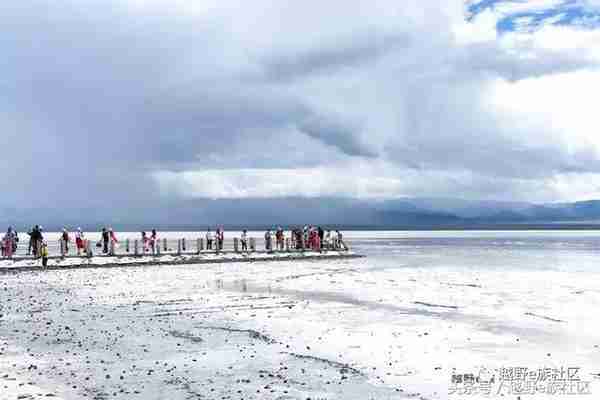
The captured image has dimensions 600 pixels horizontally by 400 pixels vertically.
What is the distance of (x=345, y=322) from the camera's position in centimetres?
1883

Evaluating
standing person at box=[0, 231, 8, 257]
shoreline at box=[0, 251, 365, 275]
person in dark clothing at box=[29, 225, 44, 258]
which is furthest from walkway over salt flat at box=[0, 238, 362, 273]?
standing person at box=[0, 231, 8, 257]

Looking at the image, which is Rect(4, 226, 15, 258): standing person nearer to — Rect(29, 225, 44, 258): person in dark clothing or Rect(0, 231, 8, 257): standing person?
Rect(0, 231, 8, 257): standing person

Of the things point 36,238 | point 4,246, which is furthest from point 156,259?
point 4,246

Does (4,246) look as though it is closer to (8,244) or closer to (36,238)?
(8,244)

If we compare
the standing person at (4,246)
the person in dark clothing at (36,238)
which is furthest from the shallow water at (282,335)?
the standing person at (4,246)

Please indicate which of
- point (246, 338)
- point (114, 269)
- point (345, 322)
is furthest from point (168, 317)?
point (114, 269)

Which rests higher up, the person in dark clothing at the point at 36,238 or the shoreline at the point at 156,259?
the person in dark clothing at the point at 36,238

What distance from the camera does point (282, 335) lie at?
16703 millimetres

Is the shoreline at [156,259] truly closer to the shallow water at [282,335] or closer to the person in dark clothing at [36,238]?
the person in dark clothing at [36,238]

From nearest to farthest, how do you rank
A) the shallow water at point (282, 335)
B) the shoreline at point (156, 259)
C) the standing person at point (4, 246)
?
1. the shallow water at point (282, 335)
2. the shoreline at point (156, 259)
3. the standing person at point (4, 246)

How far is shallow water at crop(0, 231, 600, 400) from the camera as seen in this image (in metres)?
11.9

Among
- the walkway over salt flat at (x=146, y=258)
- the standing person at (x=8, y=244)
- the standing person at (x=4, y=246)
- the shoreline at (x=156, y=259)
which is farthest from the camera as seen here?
the standing person at (x=4, y=246)

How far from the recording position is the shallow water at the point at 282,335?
1186 cm

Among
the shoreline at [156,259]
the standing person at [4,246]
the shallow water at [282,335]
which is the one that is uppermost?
the standing person at [4,246]
